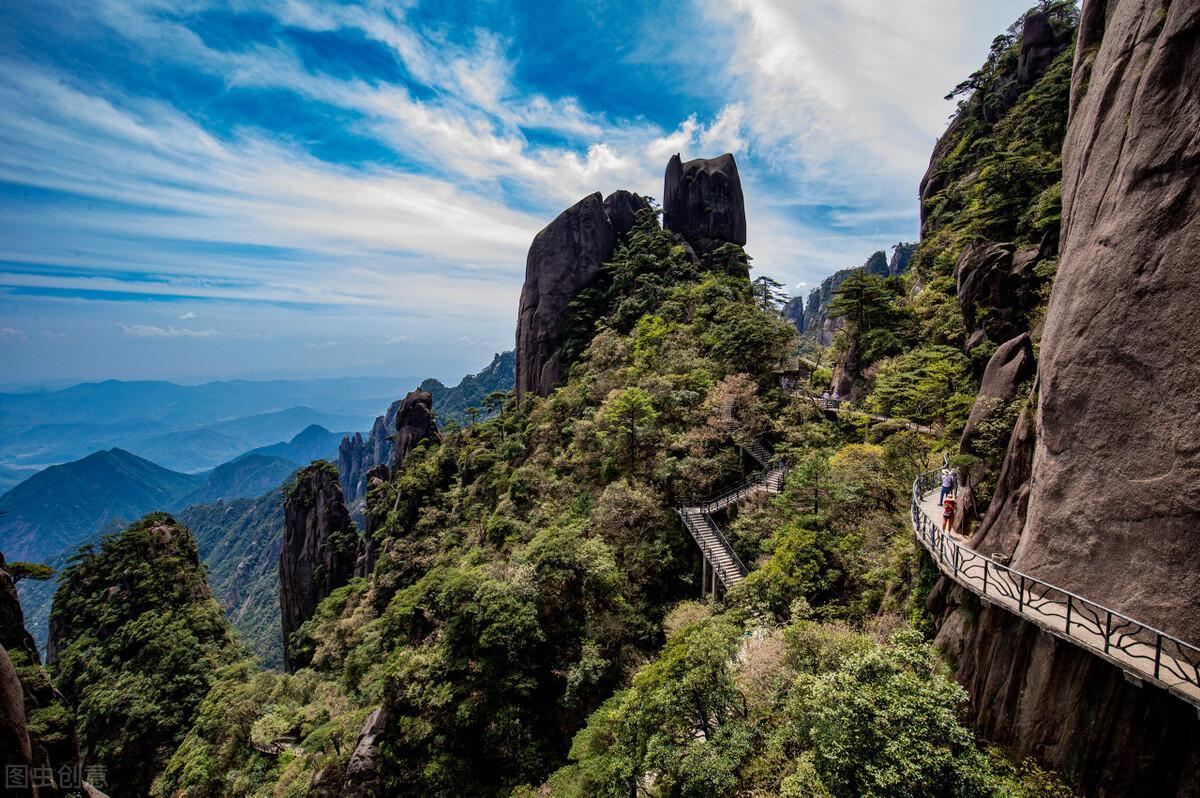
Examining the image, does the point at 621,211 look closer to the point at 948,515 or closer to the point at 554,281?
the point at 554,281

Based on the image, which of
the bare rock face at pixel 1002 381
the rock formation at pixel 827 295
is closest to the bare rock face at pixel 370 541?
the bare rock face at pixel 1002 381

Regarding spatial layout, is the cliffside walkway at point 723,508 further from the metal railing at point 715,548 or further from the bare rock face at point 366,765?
the bare rock face at point 366,765

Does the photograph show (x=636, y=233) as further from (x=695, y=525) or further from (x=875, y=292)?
(x=695, y=525)

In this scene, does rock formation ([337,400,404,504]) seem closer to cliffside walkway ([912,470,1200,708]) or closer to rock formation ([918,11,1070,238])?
rock formation ([918,11,1070,238])

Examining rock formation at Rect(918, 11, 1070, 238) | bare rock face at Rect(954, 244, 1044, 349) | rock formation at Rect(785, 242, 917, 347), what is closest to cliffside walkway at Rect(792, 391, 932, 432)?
bare rock face at Rect(954, 244, 1044, 349)

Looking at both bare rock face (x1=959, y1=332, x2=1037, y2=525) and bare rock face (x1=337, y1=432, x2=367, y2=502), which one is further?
bare rock face (x1=337, y1=432, x2=367, y2=502)
